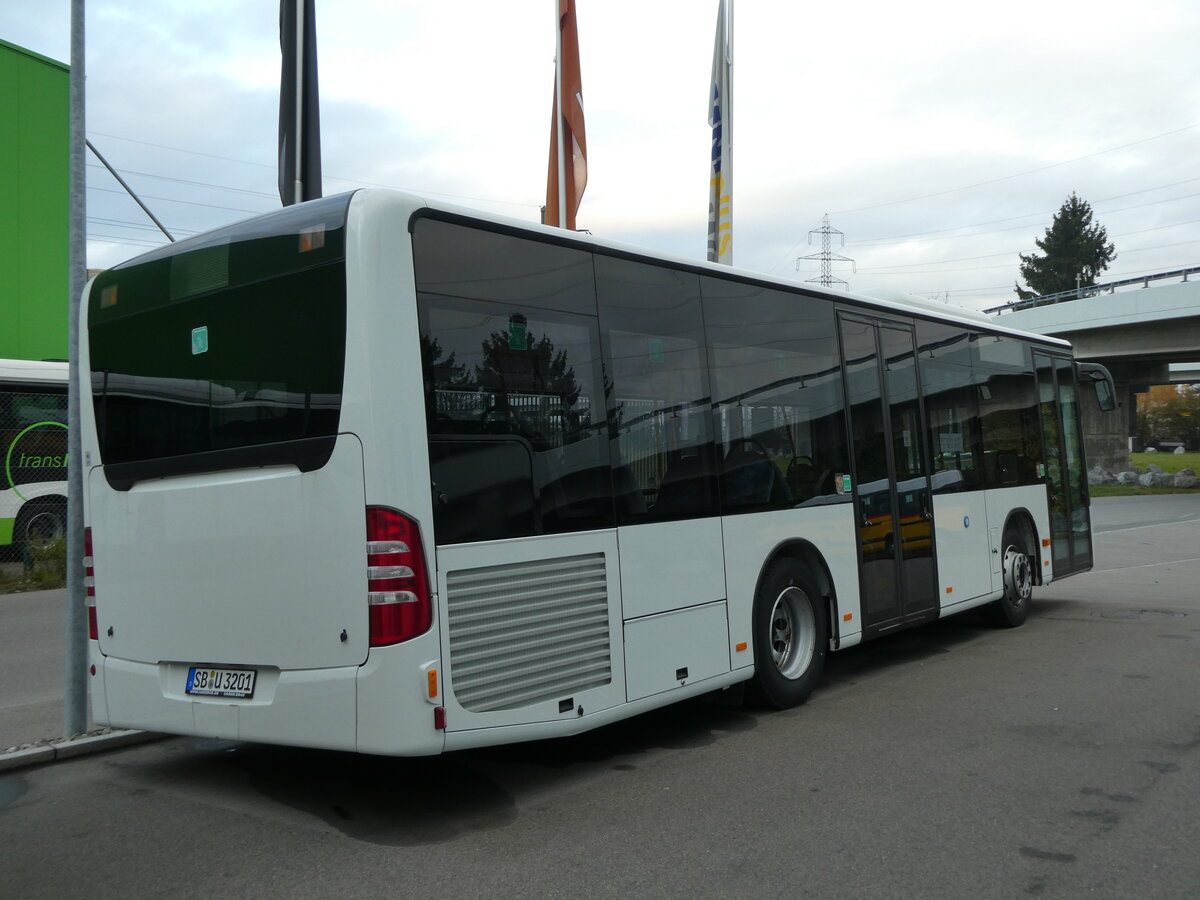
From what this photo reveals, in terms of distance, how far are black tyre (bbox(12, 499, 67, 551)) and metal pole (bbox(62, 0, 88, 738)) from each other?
10.1m

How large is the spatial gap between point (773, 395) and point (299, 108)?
16.6 feet

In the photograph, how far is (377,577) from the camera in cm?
513

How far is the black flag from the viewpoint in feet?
32.2

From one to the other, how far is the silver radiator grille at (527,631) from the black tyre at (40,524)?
12842 mm

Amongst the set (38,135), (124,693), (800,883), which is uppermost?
(38,135)

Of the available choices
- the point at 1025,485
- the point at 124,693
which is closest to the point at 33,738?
the point at 124,693

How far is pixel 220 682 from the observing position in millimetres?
5676

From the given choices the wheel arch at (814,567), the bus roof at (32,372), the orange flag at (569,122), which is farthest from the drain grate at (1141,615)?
the bus roof at (32,372)

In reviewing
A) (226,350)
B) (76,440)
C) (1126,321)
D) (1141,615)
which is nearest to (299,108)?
(76,440)

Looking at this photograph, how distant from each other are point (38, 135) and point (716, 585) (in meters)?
21.3

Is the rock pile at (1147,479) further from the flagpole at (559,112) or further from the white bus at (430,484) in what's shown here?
the white bus at (430,484)

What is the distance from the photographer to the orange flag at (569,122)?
14328mm

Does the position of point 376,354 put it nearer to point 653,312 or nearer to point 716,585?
point 653,312

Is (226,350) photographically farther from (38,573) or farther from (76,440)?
(38,573)
